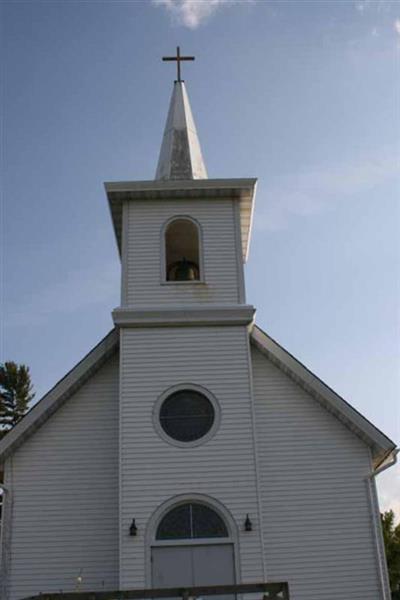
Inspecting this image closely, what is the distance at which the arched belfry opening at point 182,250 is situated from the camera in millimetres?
15578

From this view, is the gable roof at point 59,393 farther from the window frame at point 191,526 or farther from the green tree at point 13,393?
the green tree at point 13,393

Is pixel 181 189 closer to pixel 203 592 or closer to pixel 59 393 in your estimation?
pixel 59 393

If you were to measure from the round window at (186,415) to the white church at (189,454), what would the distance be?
1.1 inches

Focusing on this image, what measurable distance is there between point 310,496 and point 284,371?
2589mm

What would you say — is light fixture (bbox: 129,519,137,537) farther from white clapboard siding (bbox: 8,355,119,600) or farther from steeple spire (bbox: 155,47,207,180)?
steeple spire (bbox: 155,47,207,180)

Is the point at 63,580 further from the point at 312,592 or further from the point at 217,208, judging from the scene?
the point at 217,208

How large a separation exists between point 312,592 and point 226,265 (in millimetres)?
6571

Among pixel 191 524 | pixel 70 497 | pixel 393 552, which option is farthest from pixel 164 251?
pixel 393 552

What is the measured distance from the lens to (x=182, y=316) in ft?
46.1

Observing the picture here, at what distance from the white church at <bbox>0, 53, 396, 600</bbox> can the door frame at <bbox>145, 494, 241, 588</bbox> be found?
1.0 inches

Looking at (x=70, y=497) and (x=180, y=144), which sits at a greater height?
(x=180, y=144)

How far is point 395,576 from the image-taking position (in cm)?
3356

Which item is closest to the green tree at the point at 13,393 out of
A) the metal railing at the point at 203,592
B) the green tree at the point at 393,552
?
the green tree at the point at 393,552

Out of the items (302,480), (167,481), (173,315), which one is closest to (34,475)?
(167,481)
